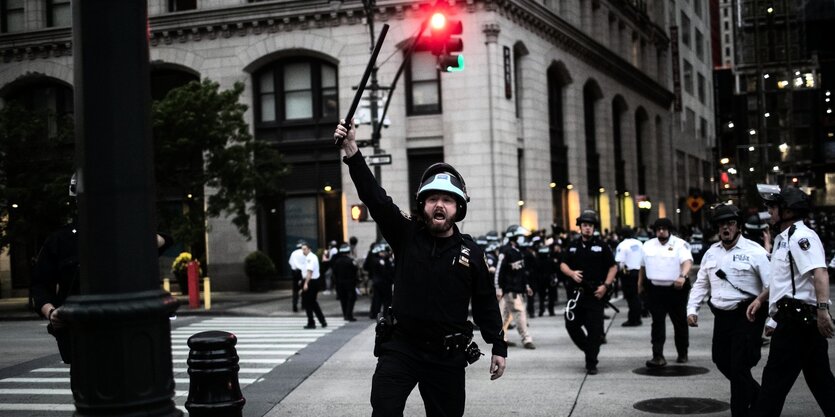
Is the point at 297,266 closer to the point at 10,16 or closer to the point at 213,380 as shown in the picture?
the point at 213,380

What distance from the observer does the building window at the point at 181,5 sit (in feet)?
111

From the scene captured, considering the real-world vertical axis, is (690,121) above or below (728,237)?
above

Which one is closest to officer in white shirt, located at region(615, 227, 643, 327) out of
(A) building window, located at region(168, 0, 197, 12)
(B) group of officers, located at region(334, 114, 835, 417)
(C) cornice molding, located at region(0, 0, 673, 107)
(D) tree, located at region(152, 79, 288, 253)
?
(B) group of officers, located at region(334, 114, 835, 417)

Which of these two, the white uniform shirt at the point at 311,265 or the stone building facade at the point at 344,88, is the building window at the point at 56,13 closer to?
the stone building facade at the point at 344,88

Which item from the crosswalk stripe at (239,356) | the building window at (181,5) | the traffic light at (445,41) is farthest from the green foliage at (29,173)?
the traffic light at (445,41)

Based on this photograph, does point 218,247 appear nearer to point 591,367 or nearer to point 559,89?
point 559,89

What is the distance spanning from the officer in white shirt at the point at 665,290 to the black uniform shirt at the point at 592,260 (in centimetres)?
63

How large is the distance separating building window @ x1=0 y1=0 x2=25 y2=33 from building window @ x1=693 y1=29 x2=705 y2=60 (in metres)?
53.2

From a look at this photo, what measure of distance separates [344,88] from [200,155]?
7.50 meters

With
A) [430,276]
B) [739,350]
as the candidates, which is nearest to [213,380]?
[430,276]

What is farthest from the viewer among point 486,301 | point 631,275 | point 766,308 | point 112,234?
point 631,275

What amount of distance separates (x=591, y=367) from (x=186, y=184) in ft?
54.7

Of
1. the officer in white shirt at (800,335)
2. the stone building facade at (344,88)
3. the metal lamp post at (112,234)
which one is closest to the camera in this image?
the metal lamp post at (112,234)

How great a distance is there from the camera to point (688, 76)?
68812mm
